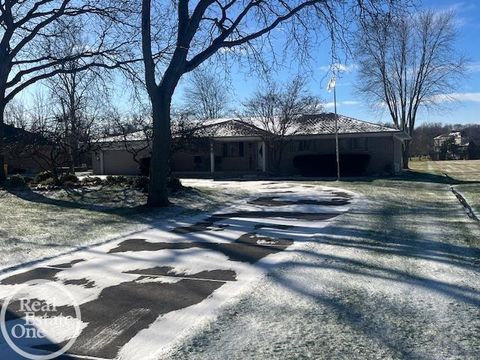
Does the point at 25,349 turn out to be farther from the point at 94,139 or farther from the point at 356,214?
the point at 94,139

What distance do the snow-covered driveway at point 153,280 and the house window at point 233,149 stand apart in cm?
2380

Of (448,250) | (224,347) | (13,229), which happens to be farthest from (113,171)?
(224,347)

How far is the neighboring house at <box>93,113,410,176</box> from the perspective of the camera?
32.0 meters

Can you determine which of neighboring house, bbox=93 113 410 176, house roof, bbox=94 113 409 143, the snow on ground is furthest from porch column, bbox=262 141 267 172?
the snow on ground

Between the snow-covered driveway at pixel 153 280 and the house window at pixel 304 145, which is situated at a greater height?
the house window at pixel 304 145

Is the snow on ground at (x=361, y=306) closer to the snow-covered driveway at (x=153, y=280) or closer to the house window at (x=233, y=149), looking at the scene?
the snow-covered driveway at (x=153, y=280)

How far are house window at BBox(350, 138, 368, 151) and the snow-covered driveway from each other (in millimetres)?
22620

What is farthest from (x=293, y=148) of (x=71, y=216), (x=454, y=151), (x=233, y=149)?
(x=454, y=151)

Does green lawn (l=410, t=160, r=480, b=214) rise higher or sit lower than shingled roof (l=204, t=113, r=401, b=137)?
lower

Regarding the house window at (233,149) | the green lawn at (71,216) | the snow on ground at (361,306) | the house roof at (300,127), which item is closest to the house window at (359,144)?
the house roof at (300,127)

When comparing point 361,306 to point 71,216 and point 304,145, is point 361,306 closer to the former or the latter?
point 71,216

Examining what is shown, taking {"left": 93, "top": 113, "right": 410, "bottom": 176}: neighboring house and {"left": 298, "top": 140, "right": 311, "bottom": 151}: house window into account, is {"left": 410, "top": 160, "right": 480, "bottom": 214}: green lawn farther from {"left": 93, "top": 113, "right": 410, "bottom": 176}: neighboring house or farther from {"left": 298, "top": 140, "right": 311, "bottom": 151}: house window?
{"left": 298, "top": 140, "right": 311, "bottom": 151}: house window

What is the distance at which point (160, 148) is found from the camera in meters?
14.4

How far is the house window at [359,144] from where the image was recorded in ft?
109
